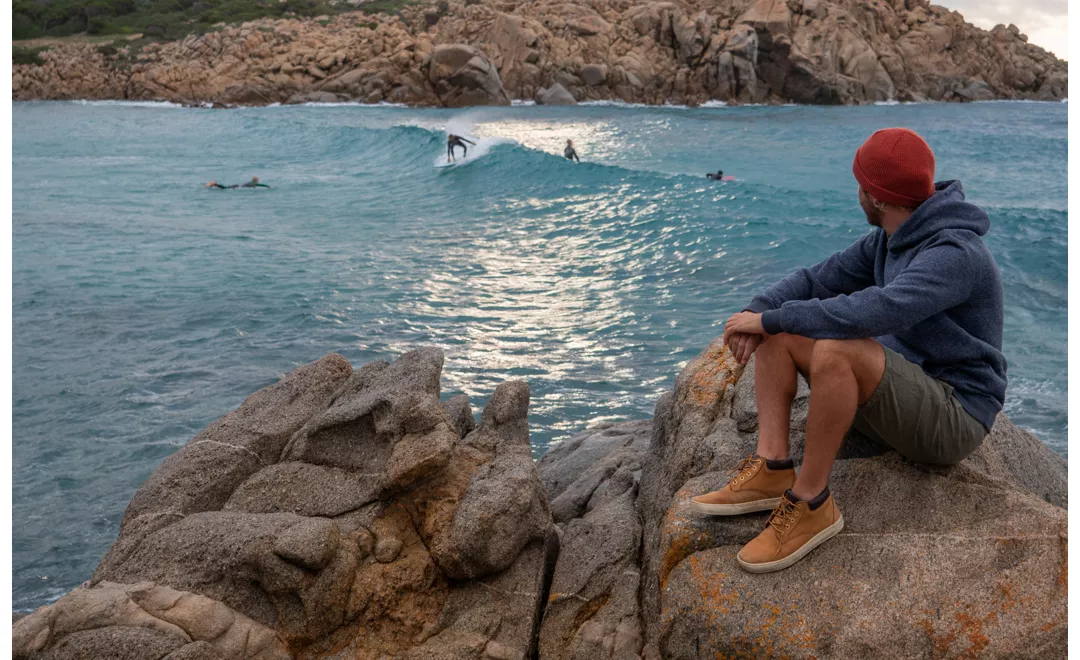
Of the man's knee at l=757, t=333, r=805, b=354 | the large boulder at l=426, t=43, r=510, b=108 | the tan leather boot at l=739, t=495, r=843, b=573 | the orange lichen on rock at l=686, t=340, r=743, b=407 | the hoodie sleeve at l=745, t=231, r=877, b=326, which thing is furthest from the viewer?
the large boulder at l=426, t=43, r=510, b=108

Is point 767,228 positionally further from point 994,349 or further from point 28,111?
point 28,111

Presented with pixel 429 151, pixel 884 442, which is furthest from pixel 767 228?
pixel 429 151

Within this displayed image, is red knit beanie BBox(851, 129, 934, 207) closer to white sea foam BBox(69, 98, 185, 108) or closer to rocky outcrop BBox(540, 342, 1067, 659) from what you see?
rocky outcrop BBox(540, 342, 1067, 659)

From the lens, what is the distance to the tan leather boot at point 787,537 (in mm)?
3479

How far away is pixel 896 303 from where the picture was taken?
334 centimetres

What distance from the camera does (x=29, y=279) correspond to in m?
14.5

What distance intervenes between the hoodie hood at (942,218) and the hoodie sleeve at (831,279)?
39 cm

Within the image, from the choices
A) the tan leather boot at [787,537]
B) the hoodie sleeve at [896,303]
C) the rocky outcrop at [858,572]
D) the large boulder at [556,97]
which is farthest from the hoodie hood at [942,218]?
the large boulder at [556,97]

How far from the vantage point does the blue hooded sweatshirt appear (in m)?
3.36

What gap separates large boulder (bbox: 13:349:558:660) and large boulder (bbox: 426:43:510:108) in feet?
184

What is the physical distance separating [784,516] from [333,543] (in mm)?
1809

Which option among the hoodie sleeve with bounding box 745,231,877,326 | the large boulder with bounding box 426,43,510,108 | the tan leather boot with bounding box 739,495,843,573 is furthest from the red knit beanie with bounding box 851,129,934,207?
the large boulder with bounding box 426,43,510,108

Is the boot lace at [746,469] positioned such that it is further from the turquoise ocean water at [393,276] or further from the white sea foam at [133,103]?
the white sea foam at [133,103]

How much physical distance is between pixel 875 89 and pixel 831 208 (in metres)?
47.1
